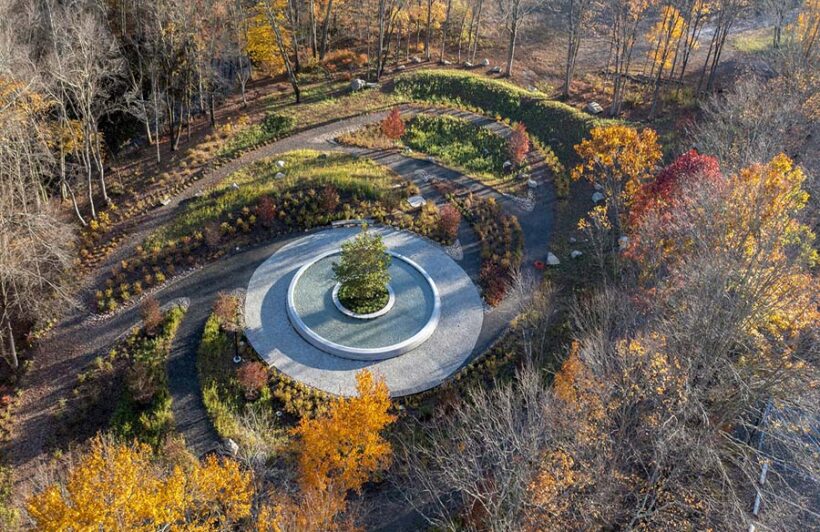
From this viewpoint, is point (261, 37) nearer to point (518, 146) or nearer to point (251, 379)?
point (518, 146)

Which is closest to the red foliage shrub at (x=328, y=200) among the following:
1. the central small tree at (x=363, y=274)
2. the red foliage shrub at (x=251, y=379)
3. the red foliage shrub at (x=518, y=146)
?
the central small tree at (x=363, y=274)

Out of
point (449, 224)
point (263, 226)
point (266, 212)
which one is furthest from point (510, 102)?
point (263, 226)

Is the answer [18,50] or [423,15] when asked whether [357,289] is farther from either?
[423,15]

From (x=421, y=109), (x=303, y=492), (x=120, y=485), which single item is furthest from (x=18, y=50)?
(x=421, y=109)

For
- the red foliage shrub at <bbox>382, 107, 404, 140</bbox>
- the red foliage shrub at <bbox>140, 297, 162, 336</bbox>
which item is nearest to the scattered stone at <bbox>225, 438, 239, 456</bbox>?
the red foliage shrub at <bbox>140, 297, 162, 336</bbox>

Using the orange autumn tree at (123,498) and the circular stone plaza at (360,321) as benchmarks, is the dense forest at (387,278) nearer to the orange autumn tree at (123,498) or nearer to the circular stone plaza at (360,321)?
the orange autumn tree at (123,498)

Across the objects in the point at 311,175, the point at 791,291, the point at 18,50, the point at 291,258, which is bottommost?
the point at 291,258

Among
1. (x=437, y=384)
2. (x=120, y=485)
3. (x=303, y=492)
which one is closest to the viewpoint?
(x=120, y=485)
